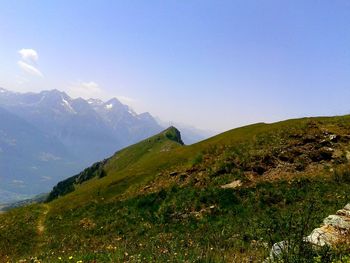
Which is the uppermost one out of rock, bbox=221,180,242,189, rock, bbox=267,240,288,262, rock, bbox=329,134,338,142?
rock, bbox=329,134,338,142

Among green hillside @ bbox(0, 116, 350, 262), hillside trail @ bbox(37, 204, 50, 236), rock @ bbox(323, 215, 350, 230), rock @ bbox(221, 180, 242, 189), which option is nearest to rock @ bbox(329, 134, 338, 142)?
green hillside @ bbox(0, 116, 350, 262)

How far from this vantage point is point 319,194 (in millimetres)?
32406

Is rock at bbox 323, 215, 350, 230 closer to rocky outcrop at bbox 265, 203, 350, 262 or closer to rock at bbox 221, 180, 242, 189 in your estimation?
rocky outcrop at bbox 265, 203, 350, 262

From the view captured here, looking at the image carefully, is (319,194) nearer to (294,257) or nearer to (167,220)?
(167,220)

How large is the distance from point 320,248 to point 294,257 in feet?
6.36

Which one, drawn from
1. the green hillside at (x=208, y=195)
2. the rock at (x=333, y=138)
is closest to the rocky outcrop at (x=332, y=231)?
the green hillside at (x=208, y=195)

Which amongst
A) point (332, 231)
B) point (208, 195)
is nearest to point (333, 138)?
point (208, 195)

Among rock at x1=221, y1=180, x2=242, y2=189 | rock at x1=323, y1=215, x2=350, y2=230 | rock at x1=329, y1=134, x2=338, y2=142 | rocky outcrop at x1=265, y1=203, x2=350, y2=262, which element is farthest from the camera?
rock at x1=329, y1=134, x2=338, y2=142

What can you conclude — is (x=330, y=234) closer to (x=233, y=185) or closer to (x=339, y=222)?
(x=339, y=222)

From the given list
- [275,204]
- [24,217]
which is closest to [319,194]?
[275,204]

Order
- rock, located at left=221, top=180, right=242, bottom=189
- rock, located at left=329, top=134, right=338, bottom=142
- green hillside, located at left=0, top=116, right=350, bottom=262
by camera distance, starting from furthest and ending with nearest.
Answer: rock, located at left=329, top=134, right=338, bottom=142 < rock, located at left=221, top=180, right=242, bottom=189 < green hillside, located at left=0, top=116, right=350, bottom=262

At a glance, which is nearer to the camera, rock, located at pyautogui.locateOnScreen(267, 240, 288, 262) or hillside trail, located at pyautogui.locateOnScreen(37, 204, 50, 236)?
rock, located at pyautogui.locateOnScreen(267, 240, 288, 262)

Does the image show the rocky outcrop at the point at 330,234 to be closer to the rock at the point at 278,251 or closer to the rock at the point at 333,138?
the rock at the point at 278,251

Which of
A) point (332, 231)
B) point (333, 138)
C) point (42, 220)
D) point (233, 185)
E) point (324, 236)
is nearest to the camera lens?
point (324, 236)
